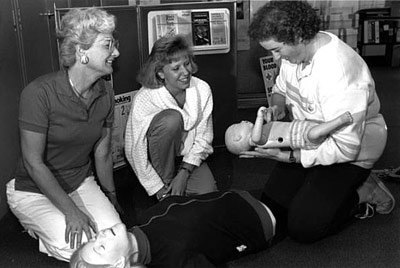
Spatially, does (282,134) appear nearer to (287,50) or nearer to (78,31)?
(287,50)

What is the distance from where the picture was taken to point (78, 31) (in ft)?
6.43

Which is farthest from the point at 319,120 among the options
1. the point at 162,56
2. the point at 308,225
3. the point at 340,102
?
the point at 162,56

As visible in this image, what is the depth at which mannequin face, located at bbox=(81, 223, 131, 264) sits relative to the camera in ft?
4.93

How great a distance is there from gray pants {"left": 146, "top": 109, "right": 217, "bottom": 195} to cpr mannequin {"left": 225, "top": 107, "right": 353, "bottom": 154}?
38 centimetres

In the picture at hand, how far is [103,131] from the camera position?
214 cm

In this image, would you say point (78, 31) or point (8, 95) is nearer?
point (78, 31)

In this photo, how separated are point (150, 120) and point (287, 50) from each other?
2.27 ft

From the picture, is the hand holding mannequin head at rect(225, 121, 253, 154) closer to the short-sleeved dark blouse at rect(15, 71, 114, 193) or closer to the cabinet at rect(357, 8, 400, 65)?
the short-sleeved dark blouse at rect(15, 71, 114, 193)

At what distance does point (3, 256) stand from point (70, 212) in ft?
1.20

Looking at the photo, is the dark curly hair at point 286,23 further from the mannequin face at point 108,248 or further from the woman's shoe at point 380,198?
the mannequin face at point 108,248

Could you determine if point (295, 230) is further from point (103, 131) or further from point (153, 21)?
point (153, 21)

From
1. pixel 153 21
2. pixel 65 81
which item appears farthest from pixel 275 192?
→ pixel 153 21

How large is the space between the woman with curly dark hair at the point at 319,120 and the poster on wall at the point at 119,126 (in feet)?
2.86

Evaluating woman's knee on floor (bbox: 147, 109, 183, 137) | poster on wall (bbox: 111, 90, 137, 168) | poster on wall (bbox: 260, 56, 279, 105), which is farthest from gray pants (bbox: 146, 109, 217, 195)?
poster on wall (bbox: 260, 56, 279, 105)
